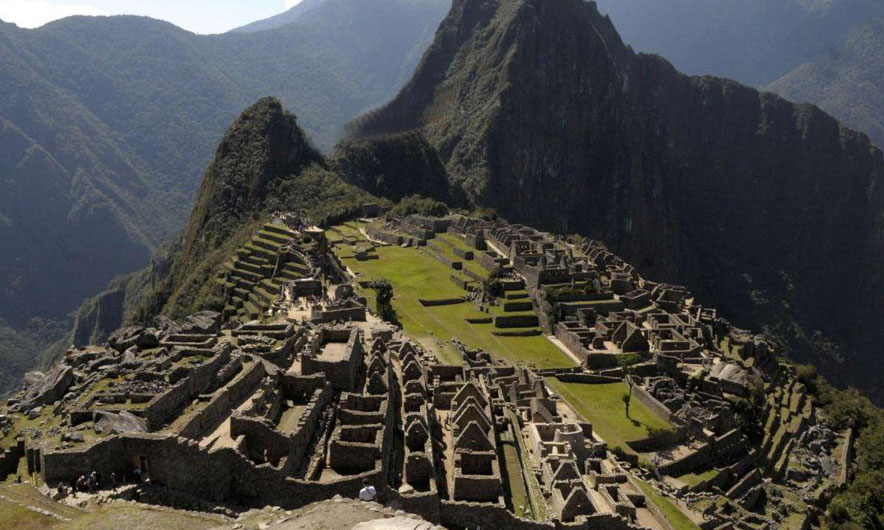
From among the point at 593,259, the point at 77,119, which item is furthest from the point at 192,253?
the point at 77,119

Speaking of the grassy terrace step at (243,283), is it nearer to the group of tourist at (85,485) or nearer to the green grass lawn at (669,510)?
the green grass lawn at (669,510)

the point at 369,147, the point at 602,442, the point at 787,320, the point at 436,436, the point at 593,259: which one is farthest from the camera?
the point at 787,320

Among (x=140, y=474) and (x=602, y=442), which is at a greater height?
(x=140, y=474)

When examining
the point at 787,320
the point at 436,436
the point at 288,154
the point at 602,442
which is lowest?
the point at 787,320

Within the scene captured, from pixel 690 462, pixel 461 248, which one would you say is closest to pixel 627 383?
pixel 690 462

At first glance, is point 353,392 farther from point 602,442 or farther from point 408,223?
point 408,223

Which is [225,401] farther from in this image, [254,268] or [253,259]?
[253,259]

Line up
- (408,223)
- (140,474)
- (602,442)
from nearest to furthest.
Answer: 1. (140,474)
2. (602,442)
3. (408,223)
